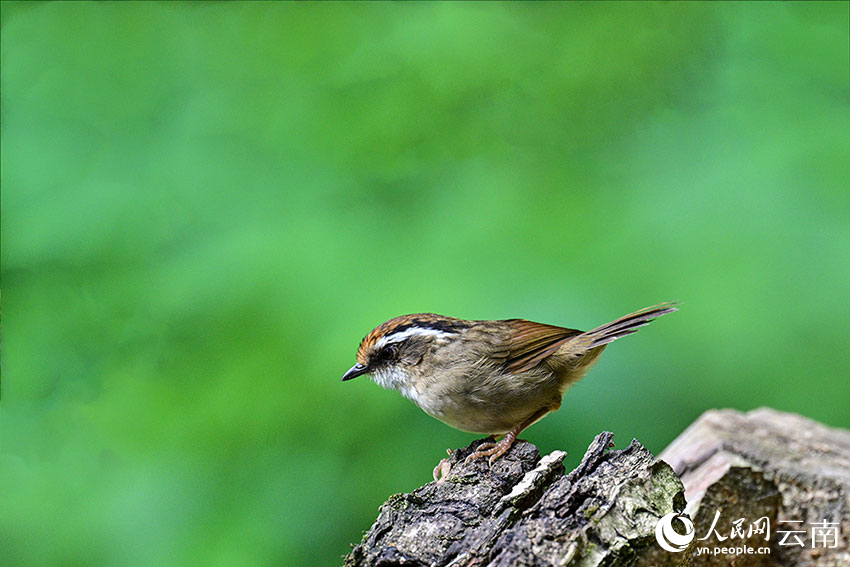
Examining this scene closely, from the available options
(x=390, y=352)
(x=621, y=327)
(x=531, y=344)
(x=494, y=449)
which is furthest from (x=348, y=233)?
(x=494, y=449)

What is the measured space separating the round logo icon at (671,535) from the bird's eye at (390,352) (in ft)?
3.59

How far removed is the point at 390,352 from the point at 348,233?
157cm

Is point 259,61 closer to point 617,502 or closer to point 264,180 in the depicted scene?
point 264,180

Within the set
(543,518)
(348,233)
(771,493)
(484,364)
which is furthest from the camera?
(348,233)

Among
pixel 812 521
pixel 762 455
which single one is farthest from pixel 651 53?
pixel 812 521

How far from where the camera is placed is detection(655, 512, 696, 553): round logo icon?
1841 millimetres

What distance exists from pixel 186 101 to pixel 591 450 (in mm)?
3465

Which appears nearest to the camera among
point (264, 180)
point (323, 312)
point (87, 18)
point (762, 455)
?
point (762, 455)

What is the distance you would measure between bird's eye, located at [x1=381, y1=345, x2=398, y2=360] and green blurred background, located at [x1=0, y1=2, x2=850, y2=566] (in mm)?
905

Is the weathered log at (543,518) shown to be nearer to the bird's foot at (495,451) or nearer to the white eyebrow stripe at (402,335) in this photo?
the bird's foot at (495,451)

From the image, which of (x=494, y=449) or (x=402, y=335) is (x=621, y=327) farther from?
(x=402, y=335)

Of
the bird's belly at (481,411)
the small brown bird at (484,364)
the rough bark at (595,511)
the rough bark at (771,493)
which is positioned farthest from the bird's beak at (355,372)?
the rough bark at (771,493)

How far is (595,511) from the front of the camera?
1823mm

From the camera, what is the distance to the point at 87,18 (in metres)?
4.71
